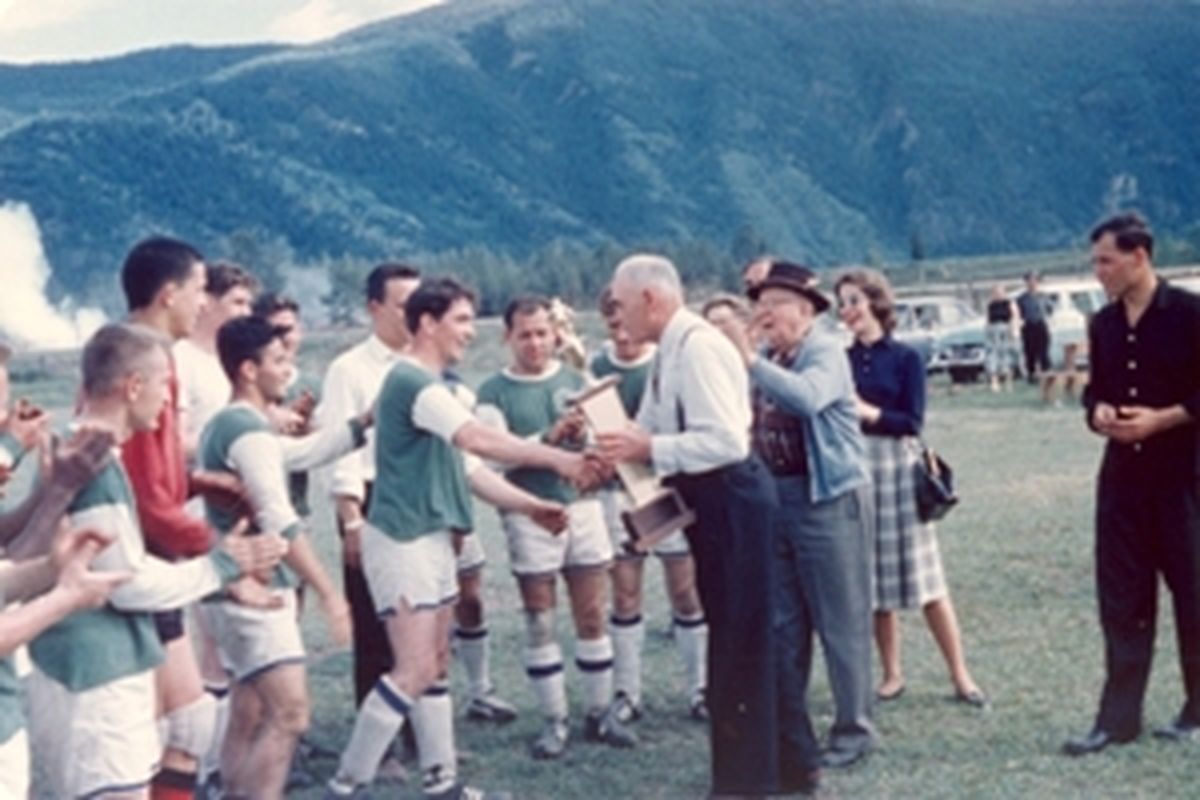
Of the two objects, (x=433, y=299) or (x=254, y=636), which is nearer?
(x=254, y=636)

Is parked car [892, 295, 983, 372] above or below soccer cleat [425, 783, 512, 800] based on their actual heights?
below

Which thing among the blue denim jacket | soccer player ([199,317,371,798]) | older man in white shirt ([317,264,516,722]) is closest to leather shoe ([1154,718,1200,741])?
the blue denim jacket

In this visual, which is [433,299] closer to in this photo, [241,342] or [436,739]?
[241,342]

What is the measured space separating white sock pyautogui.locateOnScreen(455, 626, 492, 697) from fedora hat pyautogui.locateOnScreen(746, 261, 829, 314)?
7.85 ft

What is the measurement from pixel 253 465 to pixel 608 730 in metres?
2.57

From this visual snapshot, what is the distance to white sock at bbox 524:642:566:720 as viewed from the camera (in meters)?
7.29

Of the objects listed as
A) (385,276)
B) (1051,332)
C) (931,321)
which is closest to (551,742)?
(385,276)

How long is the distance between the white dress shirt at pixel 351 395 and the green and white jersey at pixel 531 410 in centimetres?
76

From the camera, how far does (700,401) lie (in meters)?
5.83

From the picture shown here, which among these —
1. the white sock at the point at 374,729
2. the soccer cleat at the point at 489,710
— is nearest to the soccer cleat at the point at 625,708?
the soccer cleat at the point at 489,710

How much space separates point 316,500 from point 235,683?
13816 mm

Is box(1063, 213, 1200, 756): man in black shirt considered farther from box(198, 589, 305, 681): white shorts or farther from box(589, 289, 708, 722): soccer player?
box(198, 589, 305, 681): white shorts

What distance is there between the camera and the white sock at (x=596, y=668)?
24.3 ft

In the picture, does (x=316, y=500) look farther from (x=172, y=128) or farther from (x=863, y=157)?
(x=863, y=157)
